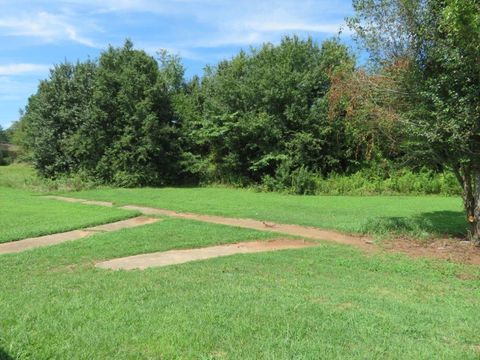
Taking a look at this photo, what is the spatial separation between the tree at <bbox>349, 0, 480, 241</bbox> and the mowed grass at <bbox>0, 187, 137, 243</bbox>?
820 cm

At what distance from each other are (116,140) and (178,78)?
7593 mm

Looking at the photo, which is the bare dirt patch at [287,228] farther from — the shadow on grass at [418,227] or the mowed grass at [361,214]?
the shadow on grass at [418,227]

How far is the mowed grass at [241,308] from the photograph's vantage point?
3.93m

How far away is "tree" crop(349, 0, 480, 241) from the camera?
8391 mm

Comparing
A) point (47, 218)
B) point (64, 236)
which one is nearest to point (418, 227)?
point (64, 236)

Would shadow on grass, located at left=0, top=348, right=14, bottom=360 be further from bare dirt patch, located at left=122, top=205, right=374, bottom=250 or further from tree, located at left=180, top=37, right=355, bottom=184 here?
tree, located at left=180, top=37, right=355, bottom=184

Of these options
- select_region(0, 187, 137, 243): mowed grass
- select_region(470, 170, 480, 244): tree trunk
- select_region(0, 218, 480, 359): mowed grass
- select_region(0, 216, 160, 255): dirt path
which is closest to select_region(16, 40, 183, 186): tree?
select_region(0, 187, 137, 243): mowed grass

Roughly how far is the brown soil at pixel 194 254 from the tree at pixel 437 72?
3356 millimetres

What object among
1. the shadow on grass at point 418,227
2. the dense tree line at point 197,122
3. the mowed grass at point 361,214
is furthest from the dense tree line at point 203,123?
the shadow on grass at point 418,227

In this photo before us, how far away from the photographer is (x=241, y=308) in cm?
502

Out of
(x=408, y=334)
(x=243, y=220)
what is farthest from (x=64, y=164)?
(x=408, y=334)

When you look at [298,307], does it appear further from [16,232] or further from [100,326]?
[16,232]

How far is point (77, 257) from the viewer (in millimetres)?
8250

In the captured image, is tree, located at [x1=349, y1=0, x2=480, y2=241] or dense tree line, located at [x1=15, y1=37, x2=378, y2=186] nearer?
tree, located at [x1=349, y1=0, x2=480, y2=241]
